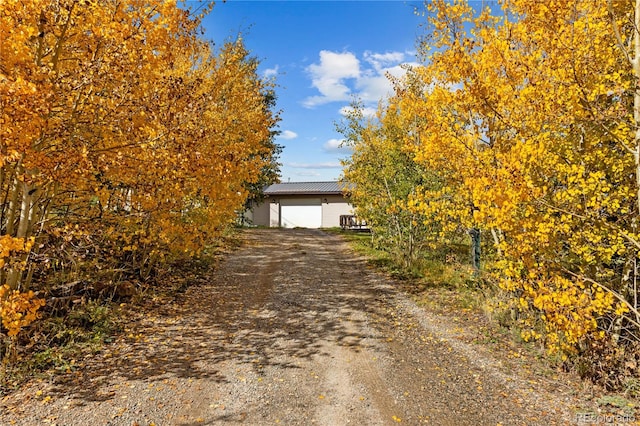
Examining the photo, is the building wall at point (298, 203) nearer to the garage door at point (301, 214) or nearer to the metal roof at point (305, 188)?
the garage door at point (301, 214)

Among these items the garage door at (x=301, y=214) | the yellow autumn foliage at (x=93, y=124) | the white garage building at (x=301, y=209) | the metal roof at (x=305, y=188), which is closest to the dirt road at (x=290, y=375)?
the yellow autumn foliage at (x=93, y=124)

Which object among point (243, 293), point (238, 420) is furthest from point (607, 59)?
point (243, 293)

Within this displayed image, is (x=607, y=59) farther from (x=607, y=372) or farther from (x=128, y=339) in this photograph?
(x=128, y=339)

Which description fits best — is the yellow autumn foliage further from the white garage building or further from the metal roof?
the white garage building

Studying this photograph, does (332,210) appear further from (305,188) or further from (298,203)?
(305,188)

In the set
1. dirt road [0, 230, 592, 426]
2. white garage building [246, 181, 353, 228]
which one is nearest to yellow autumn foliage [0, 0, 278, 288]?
dirt road [0, 230, 592, 426]

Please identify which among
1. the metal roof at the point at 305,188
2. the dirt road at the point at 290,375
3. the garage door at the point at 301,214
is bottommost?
the dirt road at the point at 290,375

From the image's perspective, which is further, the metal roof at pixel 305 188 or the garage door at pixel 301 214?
the garage door at pixel 301 214

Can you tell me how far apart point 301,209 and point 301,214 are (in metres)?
0.37

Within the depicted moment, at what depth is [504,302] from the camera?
695 centimetres

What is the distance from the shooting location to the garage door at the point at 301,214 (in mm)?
27328

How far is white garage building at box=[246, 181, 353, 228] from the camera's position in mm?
27109

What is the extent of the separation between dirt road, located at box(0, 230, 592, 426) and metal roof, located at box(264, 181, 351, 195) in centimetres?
1818

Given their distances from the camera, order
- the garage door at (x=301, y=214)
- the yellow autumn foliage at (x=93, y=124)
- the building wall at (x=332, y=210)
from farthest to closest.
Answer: the garage door at (x=301, y=214) → the building wall at (x=332, y=210) → the yellow autumn foliage at (x=93, y=124)
